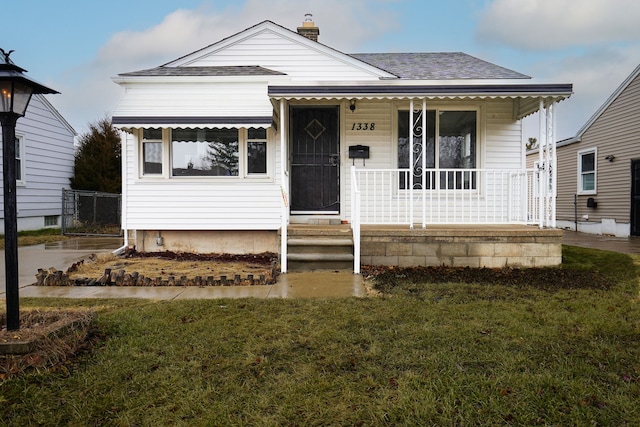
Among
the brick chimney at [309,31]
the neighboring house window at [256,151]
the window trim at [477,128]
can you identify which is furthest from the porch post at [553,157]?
the brick chimney at [309,31]

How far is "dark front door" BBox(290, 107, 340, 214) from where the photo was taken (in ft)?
26.6

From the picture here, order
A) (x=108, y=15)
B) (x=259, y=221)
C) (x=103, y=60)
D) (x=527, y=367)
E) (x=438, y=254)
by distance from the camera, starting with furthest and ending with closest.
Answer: (x=103, y=60)
(x=108, y=15)
(x=259, y=221)
(x=438, y=254)
(x=527, y=367)

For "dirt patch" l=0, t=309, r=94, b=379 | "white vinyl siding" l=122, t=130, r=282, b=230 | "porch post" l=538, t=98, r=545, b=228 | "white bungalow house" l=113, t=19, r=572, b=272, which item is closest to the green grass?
"dirt patch" l=0, t=309, r=94, b=379

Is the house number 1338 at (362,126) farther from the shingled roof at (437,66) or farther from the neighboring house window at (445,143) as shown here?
the shingled roof at (437,66)

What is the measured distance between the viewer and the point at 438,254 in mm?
6551

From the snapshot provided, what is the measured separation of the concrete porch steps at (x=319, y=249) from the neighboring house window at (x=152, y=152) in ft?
10.1

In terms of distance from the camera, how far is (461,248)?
6.54 metres

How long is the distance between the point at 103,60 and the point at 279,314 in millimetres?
25044

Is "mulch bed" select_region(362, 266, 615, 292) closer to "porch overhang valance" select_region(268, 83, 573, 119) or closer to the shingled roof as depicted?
"porch overhang valance" select_region(268, 83, 573, 119)

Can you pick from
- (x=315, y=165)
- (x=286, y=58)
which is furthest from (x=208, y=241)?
(x=286, y=58)

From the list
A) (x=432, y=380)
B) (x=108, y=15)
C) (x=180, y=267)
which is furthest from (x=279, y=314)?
(x=108, y=15)

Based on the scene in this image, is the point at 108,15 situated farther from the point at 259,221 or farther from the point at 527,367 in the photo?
the point at 527,367

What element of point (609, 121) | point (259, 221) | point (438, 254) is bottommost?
point (438, 254)

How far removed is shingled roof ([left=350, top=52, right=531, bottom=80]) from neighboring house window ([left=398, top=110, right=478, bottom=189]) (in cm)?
72
